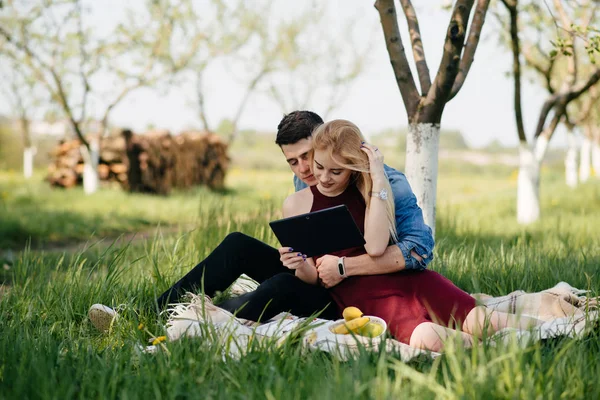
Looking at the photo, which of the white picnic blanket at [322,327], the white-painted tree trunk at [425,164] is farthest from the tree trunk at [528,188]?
the white picnic blanket at [322,327]

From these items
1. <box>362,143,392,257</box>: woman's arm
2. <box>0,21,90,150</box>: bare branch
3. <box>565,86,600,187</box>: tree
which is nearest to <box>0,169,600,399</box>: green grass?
<box>362,143,392,257</box>: woman's arm

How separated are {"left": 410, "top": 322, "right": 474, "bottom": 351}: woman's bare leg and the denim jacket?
383 mm

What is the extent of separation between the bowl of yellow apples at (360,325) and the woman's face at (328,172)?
614mm

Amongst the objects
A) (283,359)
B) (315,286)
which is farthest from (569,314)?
(283,359)

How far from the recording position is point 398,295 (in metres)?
3.26

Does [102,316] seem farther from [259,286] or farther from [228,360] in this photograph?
[228,360]

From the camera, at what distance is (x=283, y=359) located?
261 cm

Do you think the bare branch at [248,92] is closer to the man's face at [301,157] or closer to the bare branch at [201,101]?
the bare branch at [201,101]

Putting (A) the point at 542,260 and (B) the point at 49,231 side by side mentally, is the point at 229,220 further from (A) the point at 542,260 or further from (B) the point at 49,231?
(B) the point at 49,231

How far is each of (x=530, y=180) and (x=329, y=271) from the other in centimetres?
647

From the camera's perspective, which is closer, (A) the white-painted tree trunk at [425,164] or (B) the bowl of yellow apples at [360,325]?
(B) the bowl of yellow apples at [360,325]

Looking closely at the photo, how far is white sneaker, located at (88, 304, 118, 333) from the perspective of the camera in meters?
3.31

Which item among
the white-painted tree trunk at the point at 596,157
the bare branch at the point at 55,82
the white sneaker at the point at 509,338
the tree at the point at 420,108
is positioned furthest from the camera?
the white-painted tree trunk at the point at 596,157

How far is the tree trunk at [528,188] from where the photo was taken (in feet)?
29.6
